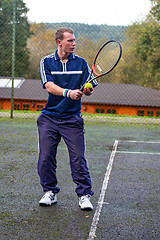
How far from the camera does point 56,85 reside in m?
4.25

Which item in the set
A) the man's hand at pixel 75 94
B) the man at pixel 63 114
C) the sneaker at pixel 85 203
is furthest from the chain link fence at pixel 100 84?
the man's hand at pixel 75 94

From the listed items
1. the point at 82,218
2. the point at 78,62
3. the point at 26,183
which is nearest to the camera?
the point at 82,218

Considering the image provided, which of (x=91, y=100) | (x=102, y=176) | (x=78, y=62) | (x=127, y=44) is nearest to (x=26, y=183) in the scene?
(x=102, y=176)

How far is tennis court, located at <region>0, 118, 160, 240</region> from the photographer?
12.2 ft

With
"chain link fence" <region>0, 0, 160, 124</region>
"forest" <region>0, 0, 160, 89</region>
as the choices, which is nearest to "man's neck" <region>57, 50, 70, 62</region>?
"forest" <region>0, 0, 160, 89</region>

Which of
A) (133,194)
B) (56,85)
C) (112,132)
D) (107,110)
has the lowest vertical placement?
(107,110)

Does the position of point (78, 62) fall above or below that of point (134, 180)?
above

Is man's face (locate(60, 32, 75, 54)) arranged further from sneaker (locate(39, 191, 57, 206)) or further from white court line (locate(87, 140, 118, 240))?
white court line (locate(87, 140, 118, 240))

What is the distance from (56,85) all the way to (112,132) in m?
7.50

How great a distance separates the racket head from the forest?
5421 mm

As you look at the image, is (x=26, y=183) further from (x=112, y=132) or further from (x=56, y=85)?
(x=112, y=132)

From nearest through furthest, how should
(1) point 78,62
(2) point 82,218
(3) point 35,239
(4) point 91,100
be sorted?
(3) point 35,239 → (2) point 82,218 → (1) point 78,62 → (4) point 91,100

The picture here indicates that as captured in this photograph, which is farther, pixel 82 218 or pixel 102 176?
pixel 102 176

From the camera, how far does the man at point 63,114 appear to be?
430cm
